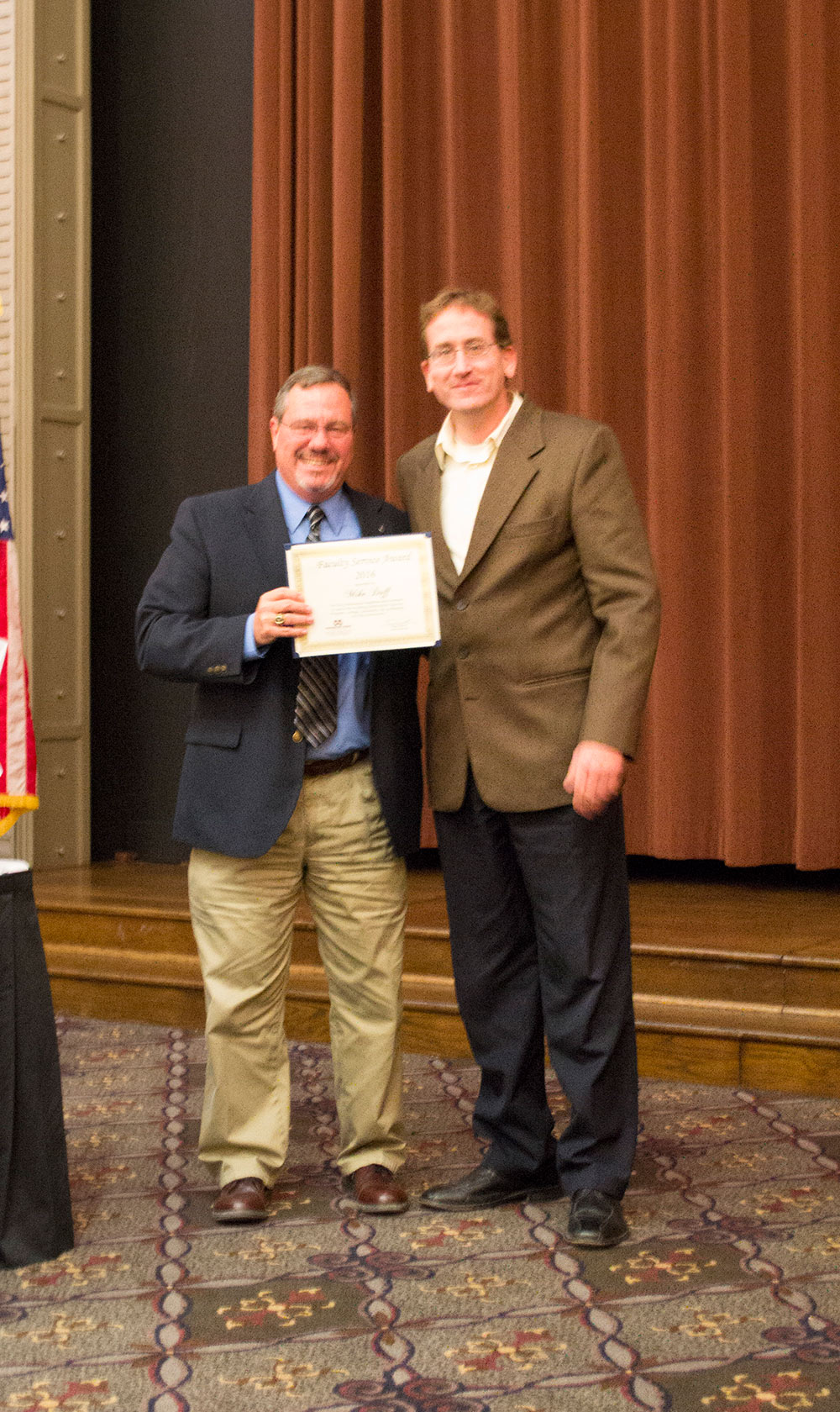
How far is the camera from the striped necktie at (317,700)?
8.95ft

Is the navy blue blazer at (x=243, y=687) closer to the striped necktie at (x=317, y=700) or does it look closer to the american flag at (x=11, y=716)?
the striped necktie at (x=317, y=700)

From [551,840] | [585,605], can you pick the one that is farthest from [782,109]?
[551,840]

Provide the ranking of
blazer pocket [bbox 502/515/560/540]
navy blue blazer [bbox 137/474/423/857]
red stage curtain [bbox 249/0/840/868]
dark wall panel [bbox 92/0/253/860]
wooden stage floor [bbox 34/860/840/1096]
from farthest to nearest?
dark wall panel [bbox 92/0/253/860] < red stage curtain [bbox 249/0/840/868] < wooden stage floor [bbox 34/860/840/1096] < navy blue blazer [bbox 137/474/423/857] < blazer pocket [bbox 502/515/560/540]

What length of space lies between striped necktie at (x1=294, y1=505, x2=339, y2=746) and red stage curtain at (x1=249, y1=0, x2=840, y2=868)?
2.13 m

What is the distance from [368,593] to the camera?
8.45ft

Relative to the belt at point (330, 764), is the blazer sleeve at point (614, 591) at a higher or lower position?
higher

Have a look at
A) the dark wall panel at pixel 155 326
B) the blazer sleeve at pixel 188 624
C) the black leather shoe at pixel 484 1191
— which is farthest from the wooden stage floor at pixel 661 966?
the blazer sleeve at pixel 188 624

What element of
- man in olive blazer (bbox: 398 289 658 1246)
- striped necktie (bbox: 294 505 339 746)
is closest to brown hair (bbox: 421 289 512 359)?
man in olive blazer (bbox: 398 289 658 1246)

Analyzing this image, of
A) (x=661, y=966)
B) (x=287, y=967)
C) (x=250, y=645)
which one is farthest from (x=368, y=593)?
(x=661, y=966)

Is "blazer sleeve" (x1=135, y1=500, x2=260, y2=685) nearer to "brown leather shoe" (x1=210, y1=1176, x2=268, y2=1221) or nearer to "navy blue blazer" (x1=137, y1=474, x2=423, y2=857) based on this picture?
"navy blue blazer" (x1=137, y1=474, x2=423, y2=857)

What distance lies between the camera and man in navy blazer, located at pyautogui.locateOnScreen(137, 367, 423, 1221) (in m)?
2.71

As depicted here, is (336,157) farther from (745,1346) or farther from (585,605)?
(745,1346)

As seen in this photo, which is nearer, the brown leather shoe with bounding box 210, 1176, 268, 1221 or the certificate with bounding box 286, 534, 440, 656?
the certificate with bounding box 286, 534, 440, 656

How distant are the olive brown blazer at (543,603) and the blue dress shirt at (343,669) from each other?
0.20m
